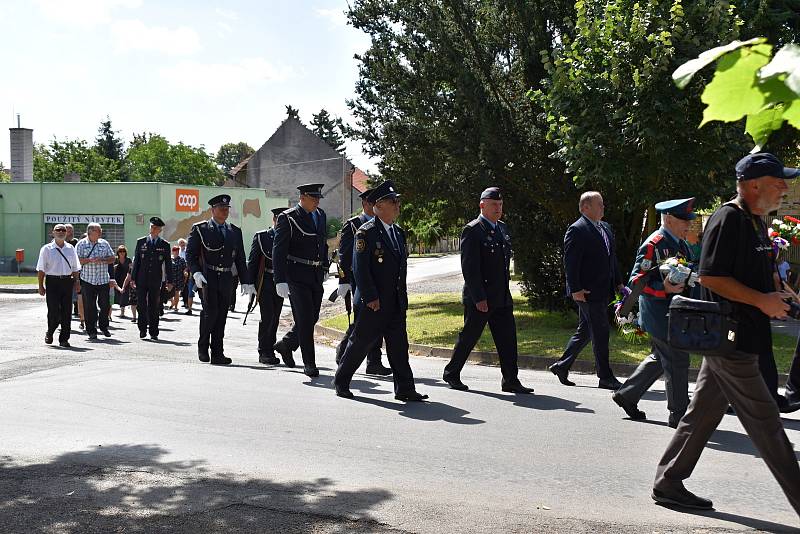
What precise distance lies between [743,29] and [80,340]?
37.9 feet

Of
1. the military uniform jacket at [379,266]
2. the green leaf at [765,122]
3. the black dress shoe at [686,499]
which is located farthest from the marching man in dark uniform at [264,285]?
the green leaf at [765,122]

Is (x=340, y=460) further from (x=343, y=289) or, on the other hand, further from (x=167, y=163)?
(x=167, y=163)

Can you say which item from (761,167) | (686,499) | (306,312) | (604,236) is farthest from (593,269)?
(761,167)

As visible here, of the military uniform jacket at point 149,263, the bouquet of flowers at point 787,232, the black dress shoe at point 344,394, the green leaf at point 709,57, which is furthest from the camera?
the military uniform jacket at point 149,263

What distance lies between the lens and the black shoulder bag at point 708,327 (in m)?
4.70

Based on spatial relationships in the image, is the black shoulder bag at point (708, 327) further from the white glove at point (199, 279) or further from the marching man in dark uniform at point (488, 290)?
the white glove at point (199, 279)

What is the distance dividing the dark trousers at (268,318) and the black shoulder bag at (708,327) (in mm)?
8072

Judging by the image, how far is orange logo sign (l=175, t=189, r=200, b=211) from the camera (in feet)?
159

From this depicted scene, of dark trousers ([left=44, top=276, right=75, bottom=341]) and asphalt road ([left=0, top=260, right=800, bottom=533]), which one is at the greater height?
dark trousers ([left=44, top=276, right=75, bottom=341])

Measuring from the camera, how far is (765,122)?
2.45 metres

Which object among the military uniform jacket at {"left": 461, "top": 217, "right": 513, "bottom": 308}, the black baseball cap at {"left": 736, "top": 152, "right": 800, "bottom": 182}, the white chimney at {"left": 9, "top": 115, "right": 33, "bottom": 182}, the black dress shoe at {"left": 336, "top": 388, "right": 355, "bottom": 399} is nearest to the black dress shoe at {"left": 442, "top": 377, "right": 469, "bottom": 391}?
the military uniform jacket at {"left": 461, "top": 217, "right": 513, "bottom": 308}

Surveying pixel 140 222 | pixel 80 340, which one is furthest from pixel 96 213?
pixel 80 340

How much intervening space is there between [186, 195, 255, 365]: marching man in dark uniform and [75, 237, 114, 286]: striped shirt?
453cm

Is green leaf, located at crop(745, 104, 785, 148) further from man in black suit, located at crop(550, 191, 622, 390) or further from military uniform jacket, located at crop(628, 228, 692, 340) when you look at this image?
man in black suit, located at crop(550, 191, 622, 390)
